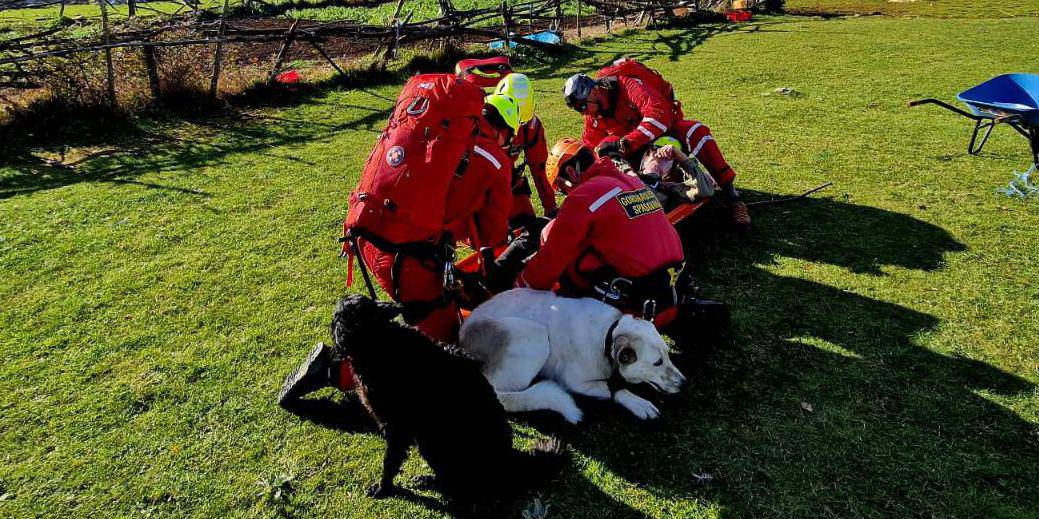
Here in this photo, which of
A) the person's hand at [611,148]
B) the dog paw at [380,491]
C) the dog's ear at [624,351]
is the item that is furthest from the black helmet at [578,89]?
the dog paw at [380,491]

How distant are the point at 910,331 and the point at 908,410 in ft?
3.93

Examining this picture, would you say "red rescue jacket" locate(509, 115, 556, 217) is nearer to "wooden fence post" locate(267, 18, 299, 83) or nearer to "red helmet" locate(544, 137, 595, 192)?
"red helmet" locate(544, 137, 595, 192)

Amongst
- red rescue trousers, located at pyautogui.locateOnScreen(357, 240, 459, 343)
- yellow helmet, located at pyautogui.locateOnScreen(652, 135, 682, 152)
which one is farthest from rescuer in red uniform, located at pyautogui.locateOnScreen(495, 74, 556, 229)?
red rescue trousers, located at pyautogui.locateOnScreen(357, 240, 459, 343)

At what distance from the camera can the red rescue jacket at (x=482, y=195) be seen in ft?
15.6

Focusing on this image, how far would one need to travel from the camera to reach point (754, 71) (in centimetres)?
1586

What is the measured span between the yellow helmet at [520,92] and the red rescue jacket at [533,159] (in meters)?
0.56

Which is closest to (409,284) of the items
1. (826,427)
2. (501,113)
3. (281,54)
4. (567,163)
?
(501,113)

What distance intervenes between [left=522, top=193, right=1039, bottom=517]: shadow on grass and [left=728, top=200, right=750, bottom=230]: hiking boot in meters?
1.56

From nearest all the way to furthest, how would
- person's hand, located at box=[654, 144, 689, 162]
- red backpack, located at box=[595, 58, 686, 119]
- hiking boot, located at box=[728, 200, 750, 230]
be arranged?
person's hand, located at box=[654, 144, 689, 162] < hiking boot, located at box=[728, 200, 750, 230] < red backpack, located at box=[595, 58, 686, 119]

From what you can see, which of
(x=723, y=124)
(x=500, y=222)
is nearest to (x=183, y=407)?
(x=500, y=222)

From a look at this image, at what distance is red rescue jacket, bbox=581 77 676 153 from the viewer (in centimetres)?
700

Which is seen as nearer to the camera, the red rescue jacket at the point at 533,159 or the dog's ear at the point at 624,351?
the dog's ear at the point at 624,351

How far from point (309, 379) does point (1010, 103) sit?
33.4ft

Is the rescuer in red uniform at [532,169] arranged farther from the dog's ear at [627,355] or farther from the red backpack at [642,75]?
the dog's ear at [627,355]
